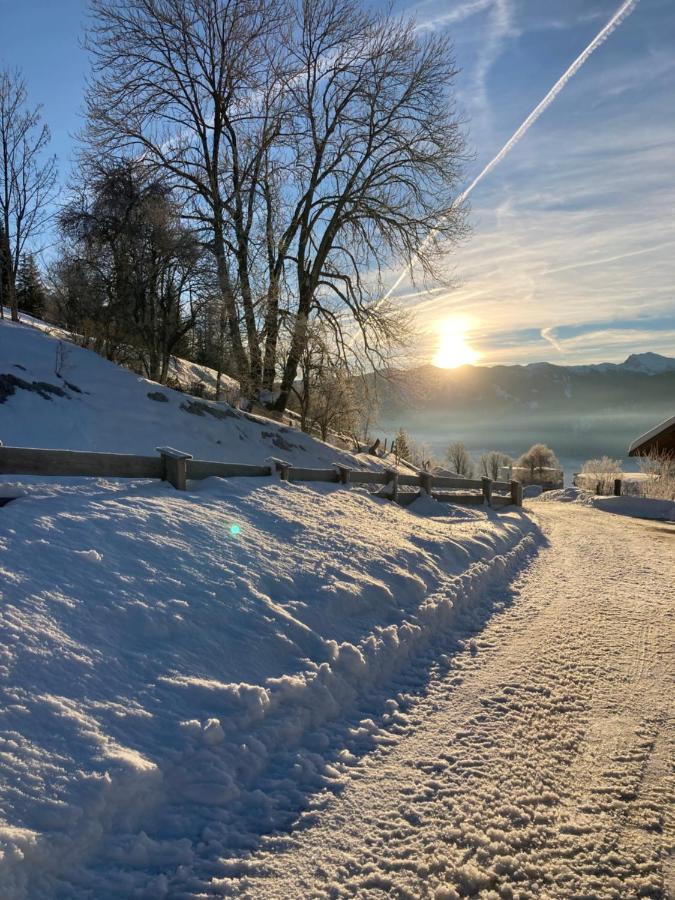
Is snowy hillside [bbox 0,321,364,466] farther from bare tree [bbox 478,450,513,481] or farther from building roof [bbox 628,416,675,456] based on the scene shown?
bare tree [bbox 478,450,513,481]

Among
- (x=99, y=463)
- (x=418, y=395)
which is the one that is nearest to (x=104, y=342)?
(x=418, y=395)


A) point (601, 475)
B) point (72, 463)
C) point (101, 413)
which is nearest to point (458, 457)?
point (601, 475)

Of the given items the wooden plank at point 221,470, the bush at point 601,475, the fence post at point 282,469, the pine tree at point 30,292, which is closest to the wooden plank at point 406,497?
the fence post at point 282,469

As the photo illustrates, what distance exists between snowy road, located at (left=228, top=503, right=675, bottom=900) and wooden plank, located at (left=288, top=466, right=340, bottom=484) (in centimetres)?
488

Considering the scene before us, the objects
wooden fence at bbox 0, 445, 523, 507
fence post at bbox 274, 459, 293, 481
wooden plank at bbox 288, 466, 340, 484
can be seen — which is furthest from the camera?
wooden plank at bbox 288, 466, 340, 484

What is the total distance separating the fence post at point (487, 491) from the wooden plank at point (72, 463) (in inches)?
415

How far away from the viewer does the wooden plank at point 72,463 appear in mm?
5199

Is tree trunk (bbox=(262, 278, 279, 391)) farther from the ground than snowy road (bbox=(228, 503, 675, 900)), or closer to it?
farther from the ground

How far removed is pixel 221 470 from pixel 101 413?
20.2 feet

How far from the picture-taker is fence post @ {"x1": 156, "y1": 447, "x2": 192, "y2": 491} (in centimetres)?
698

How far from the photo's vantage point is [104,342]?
55.2 feet

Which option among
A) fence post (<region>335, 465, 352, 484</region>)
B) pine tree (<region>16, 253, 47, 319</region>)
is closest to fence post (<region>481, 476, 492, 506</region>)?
fence post (<region>335, 465, 352, 484</region>)

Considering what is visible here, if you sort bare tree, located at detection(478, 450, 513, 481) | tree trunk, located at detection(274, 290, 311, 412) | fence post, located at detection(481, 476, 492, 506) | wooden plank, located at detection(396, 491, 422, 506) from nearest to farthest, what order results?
1. wooden plank, located at detection(396, 491, 422, 506)
2. fence post, located at detection(481, 476, 492, 506)
3. tree trunk, located at detection(274, 290, 311, 412)
4. bare tree, located at detection(478, 450, 513, 481)

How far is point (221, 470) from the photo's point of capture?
8070 millimetres
